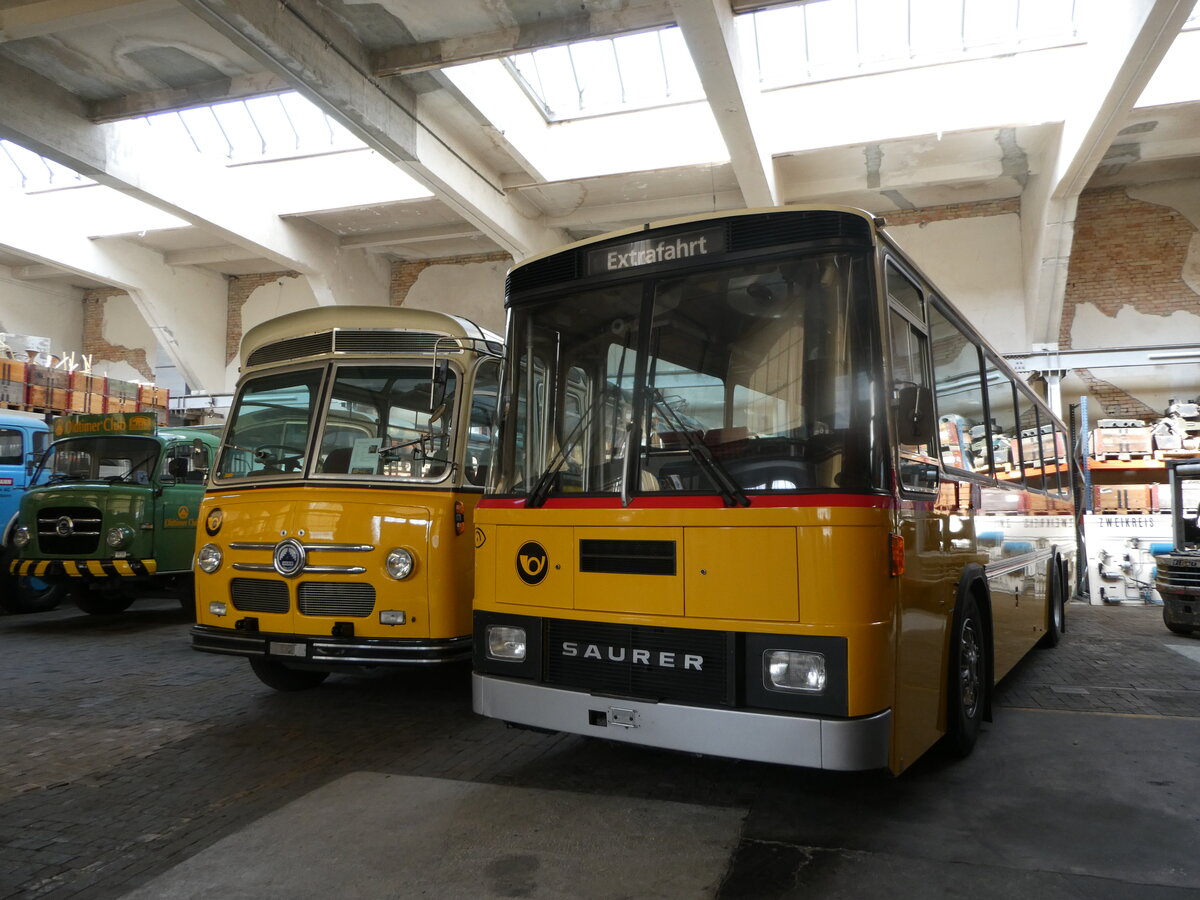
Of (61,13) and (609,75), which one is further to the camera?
(609,75)

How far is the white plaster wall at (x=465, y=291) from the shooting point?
21188 millimetres

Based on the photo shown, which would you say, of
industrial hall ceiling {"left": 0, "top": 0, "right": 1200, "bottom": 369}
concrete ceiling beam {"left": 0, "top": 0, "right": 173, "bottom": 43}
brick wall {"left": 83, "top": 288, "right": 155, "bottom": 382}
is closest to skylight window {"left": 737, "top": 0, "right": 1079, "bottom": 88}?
industrial hall ceiling {"left": 0, "top": 0, "right": 1200, "bottom": 369}

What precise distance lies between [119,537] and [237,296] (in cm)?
1534

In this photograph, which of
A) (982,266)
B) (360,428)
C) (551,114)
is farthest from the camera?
(982,266)

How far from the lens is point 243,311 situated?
23406 millimetres

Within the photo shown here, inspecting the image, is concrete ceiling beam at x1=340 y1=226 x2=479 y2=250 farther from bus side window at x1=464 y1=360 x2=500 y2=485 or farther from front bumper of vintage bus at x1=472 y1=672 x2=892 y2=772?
front bumper of vintage bus at x1=472 y1=672 x2=892 y2=772

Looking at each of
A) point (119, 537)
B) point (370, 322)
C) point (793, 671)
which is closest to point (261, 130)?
point (119, 537)

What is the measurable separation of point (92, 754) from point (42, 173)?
18.2 m

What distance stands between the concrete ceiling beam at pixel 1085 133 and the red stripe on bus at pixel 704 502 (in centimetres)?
901

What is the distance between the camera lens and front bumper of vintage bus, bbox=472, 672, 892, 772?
342 centimetres

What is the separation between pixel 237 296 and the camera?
77.3 feet

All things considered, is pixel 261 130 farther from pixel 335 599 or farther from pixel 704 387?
pixel 704 387

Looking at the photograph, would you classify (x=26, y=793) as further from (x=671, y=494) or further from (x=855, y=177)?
(x=855, y=177)

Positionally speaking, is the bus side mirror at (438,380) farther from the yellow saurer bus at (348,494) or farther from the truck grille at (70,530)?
the truck grille at (70,530)
